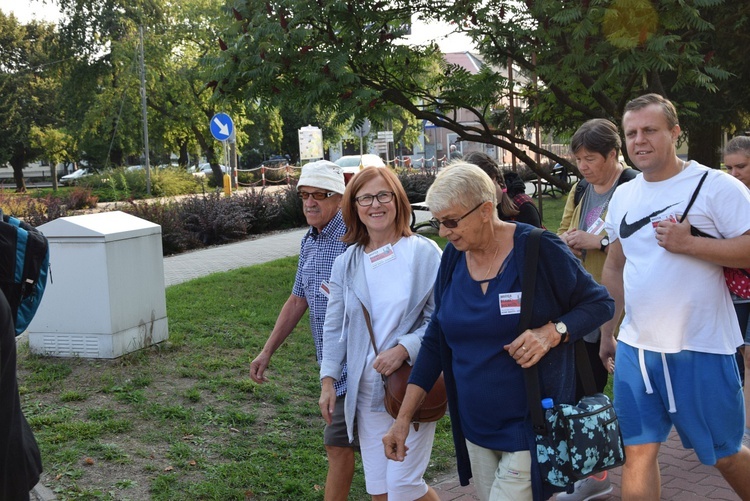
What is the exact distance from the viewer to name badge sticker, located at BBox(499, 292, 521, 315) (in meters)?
2.83

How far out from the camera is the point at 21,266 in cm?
291

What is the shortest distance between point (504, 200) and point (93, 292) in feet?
12.9

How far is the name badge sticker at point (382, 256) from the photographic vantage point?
354 centimetres

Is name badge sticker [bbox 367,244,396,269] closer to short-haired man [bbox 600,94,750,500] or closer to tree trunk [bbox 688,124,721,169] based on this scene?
short-haired man [bbox 600,94,750,500]

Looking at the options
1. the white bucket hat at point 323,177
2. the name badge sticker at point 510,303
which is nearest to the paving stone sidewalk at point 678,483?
the white bucket hat at point 323,177

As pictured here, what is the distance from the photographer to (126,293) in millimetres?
7258

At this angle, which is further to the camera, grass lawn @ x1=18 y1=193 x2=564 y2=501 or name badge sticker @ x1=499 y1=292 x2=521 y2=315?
grass lawn @ x1=18 y1=193 x2=564 y2=501

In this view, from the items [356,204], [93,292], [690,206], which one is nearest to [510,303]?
[356,204]

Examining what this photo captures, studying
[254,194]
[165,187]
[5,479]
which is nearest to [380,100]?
[5,479]

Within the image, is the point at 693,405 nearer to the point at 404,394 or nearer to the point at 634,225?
the point at 634,225

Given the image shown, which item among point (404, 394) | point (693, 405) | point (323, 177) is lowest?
point (693, 405)

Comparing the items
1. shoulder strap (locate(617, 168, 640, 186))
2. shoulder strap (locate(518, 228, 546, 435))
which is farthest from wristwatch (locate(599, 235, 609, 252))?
shoulder strap (locate(518, 228, 546, 435))

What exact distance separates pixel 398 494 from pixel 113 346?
167 inches

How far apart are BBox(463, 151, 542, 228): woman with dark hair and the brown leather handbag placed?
1.46 metres
